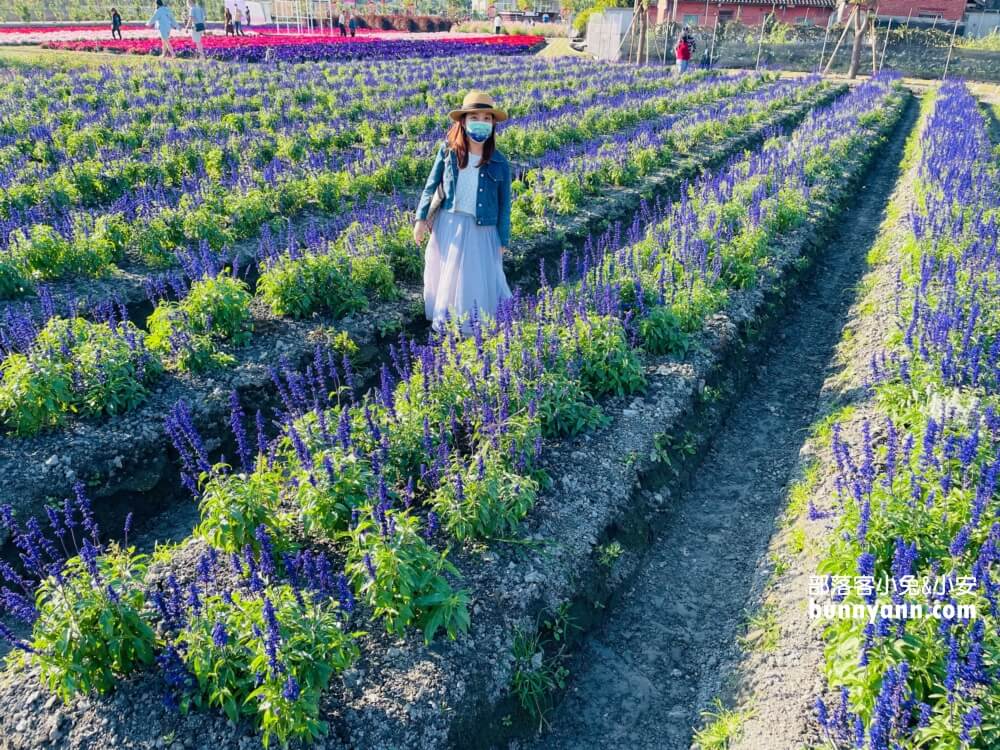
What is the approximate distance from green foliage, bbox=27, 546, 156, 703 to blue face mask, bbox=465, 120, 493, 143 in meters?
4.80

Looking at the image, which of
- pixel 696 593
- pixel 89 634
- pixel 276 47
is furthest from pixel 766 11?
pixel 89 634

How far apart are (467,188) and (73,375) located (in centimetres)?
399

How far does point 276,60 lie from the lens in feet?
103

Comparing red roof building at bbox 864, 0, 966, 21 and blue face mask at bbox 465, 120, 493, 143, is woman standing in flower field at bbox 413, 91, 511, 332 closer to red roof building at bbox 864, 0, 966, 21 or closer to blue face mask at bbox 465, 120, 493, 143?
blue face mask at bbox 465, 120, 493, 143

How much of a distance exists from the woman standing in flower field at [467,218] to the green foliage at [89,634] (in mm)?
3863

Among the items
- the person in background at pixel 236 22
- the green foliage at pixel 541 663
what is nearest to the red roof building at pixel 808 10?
the person in background at pixel 236 22

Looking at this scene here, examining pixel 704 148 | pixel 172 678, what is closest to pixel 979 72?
pixel 704 148

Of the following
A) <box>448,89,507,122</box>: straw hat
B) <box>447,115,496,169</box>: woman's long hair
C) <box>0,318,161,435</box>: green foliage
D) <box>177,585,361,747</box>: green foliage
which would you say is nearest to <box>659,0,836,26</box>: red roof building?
<box>447,115,496,169</box>: woman's long hair

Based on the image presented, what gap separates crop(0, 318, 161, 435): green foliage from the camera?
5.59 metres

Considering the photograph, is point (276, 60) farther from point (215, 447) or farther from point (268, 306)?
point (215, 447)

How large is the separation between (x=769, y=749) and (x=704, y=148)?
1584 cm

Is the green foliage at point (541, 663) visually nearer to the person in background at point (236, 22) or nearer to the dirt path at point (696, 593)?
the dirt path at point (696, 593)

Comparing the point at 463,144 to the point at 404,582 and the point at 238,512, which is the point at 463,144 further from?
the point at 404,582

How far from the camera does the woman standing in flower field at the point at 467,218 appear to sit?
6.70 metres
